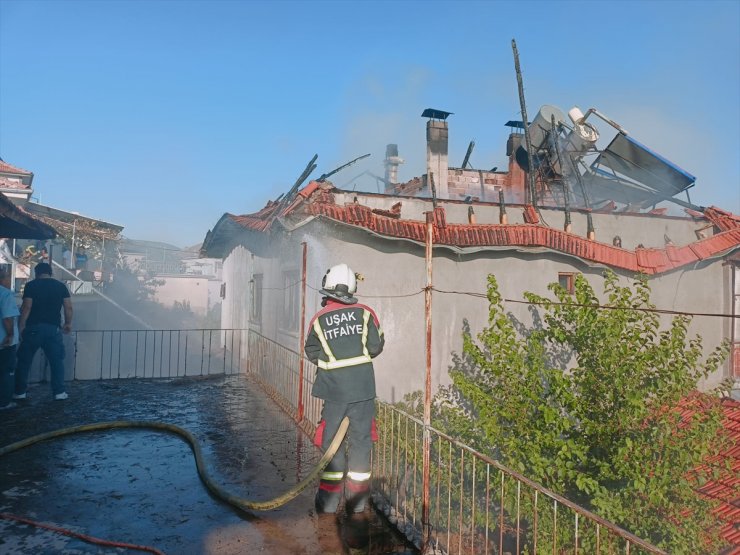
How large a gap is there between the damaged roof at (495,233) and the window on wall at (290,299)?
3.69ft

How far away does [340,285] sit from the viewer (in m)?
4.46

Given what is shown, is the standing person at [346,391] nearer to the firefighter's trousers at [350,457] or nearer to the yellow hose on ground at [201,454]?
the firefighter's trousers at [350,457]

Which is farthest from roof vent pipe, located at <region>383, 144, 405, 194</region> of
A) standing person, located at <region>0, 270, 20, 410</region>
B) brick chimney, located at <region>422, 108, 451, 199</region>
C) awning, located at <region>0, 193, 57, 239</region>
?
standing person, located at <region>0, 270, 20, 410</region>

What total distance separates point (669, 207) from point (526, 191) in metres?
3.85

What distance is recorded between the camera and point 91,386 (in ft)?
31.5

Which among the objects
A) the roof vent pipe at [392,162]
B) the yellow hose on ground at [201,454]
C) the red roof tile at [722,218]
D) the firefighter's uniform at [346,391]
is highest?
the roof vent pipe at [392,162]

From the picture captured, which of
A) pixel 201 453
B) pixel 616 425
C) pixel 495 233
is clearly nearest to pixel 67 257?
pixel 495 233

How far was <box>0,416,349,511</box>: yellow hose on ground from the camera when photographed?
4055 millimetres

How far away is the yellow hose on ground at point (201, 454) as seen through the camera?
13.3ft

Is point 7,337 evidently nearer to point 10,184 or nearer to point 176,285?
point 10,184

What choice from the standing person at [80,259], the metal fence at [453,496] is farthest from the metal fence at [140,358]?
the metal fence at [453,496]

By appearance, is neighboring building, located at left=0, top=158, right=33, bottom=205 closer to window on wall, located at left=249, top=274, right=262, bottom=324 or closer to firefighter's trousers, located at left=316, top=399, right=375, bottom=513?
window on wall, located at left=249, top=274, right=262, bottom=324

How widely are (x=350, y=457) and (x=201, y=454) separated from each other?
2.12 metres

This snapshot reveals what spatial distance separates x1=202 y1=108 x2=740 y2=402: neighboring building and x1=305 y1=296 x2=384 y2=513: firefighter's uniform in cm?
411
